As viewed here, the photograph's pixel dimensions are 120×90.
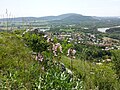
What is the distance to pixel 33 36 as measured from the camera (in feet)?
26.6

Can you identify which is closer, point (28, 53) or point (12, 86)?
point (12, 86)

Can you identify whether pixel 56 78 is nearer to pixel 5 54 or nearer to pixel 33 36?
pixel 33 36

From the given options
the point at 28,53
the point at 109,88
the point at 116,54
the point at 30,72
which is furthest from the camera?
the point at 116,54

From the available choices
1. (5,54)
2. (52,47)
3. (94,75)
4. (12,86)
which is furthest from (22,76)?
(5,54)

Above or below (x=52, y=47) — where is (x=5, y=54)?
below

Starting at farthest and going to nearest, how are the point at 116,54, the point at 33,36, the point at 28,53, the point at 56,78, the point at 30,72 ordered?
the point at 116,54 → the point at 28,53 → the point at 33,36 → the point at 30,72 → the point at 56,78

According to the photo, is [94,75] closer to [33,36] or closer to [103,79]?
[103,79]

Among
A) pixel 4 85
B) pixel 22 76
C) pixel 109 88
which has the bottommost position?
pixel 109 88

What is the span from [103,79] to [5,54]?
336cm

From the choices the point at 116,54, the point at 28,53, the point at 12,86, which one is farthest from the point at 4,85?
the point at 116,54

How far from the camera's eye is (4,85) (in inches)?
152

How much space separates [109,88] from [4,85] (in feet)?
12.2

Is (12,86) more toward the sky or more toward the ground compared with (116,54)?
more toward the sky

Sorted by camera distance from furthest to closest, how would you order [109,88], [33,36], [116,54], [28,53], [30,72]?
1. [116,54]
2. [28,53]
3. [33,36]
4. [109,88]
5. [30,72]
